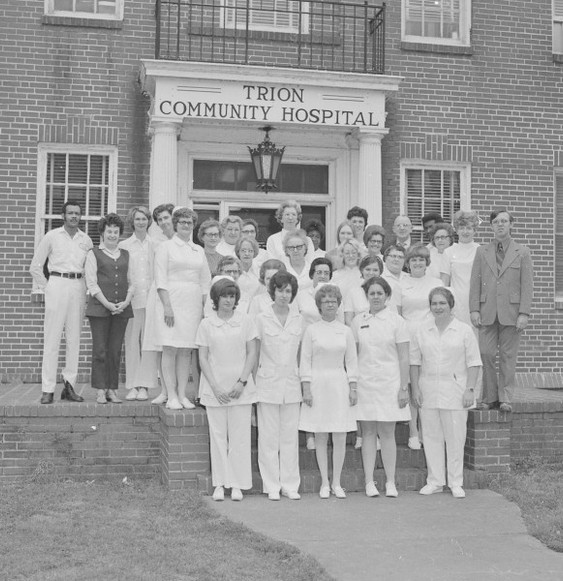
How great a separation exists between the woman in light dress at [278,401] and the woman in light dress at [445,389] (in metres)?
1.03

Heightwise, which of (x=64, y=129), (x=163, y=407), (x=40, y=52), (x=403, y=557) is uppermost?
(x=40, y=52)

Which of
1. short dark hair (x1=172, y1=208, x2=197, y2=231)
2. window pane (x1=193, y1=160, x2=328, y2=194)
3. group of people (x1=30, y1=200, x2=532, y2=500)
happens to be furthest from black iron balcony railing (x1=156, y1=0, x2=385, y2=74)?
short dark hair (x1=172, y1=208, x2=197, y2=231)

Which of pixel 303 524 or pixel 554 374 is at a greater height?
pixel 554 374

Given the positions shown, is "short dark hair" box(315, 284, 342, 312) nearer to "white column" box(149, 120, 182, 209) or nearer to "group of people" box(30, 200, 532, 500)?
"group of people" box(30, 200, 532, 500)

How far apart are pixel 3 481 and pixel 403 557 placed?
360 centimetres

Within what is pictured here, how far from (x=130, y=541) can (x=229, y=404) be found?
1477mm

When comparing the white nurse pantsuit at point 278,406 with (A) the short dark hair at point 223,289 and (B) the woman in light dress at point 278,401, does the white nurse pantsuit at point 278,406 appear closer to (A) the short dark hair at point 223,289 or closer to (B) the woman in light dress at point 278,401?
(B) the woman in light dress at point 278,401

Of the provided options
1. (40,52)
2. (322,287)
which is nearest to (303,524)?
(322,287)

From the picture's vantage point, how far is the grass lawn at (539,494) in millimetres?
5715

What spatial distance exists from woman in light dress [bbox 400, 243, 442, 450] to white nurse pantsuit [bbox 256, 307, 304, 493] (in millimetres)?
1147

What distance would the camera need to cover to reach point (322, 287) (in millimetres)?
6664

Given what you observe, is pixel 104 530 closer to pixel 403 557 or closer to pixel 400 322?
pixel 403 557

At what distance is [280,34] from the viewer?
1073 cm

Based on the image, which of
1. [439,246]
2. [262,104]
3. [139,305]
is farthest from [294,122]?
[139,305]
